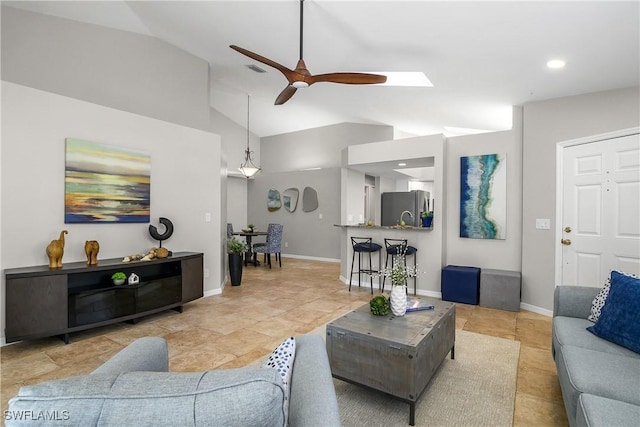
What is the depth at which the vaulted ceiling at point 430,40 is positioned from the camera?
105 inches

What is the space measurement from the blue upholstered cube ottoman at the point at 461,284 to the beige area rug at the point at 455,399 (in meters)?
1.67

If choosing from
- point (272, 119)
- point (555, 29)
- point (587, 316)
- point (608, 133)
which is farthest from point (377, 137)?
point (587, 316)

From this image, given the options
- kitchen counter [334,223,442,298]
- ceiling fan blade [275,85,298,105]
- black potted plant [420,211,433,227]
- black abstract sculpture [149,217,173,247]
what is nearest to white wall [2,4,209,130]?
black abstract sculpture [149,217,173,247]

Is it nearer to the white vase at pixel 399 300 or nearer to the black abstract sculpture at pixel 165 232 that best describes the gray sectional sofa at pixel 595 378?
the white vase at pixel 399 300

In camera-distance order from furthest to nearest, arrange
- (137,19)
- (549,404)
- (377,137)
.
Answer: (377,137), (137,19), (549,404)

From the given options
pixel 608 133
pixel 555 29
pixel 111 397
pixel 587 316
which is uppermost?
pixel 555 29

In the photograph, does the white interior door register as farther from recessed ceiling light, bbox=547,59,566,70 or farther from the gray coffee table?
the gray coffee table

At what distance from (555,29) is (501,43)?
416 millimetres

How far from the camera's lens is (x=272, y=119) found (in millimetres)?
8461

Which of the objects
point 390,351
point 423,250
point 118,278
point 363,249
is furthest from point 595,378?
point 118,278

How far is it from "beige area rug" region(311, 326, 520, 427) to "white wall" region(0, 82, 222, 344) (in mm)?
3189

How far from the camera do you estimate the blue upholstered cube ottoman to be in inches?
175

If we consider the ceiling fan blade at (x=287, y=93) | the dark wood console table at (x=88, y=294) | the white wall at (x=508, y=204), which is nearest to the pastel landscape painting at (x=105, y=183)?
the dark wood console table at (x=88, y=294)

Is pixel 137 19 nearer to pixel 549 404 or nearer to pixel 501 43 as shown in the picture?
pixel 501 43
